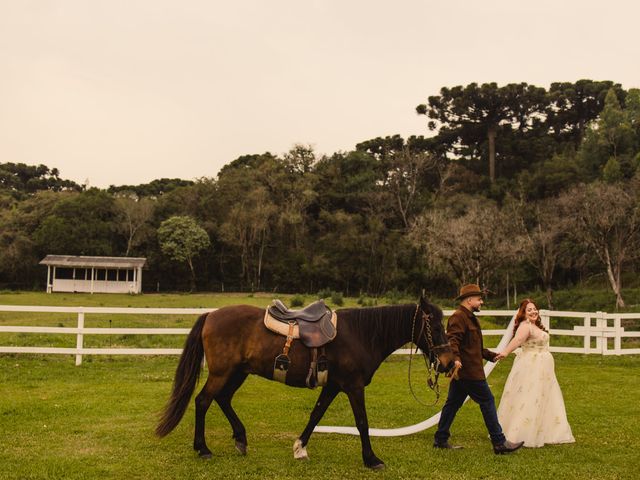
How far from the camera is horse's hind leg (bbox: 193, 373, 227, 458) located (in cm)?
554

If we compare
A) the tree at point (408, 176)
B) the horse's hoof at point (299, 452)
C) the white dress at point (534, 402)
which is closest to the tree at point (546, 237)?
the tree at point (408, 176)

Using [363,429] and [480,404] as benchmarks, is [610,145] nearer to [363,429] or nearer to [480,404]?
[480,404]

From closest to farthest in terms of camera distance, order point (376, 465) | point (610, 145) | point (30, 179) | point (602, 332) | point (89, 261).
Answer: point (376, 465), point (602, 332), point (89, 261), point (610, 145), point (30, 179)

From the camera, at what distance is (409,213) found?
48.9 m

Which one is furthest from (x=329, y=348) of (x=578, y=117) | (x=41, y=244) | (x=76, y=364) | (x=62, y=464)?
(x=578, y=117)

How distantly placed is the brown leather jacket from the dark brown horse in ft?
1.06

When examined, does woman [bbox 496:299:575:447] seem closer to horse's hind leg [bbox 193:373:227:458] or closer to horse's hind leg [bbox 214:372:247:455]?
horse's hind leg [bbox 214:372:247:455]

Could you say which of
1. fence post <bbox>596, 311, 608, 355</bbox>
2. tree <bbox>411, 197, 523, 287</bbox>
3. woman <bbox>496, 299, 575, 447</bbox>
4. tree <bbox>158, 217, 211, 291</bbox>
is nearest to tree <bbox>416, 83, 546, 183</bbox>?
tree <bbox>411, 197, 523, 287</bbox>

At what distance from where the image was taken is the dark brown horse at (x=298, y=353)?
546 centimetres

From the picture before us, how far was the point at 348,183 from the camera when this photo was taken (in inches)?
2026

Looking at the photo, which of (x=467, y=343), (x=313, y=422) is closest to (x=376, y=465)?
(x=313, y=422)

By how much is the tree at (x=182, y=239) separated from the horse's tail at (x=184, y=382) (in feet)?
131

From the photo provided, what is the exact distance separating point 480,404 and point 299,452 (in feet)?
6.25

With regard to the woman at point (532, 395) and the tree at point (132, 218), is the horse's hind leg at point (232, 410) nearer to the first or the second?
the woman at point (532, 395)
